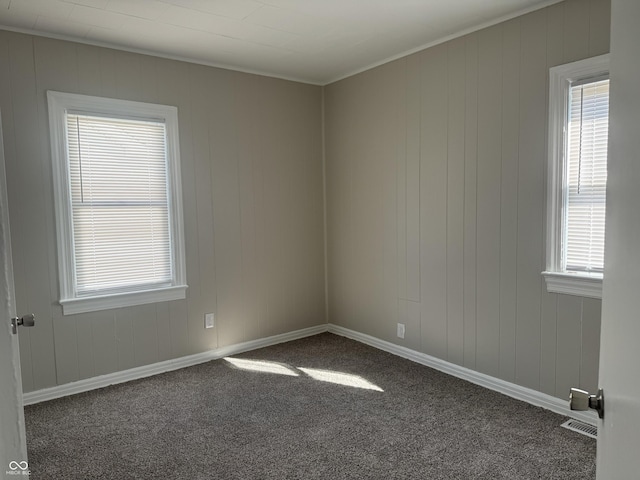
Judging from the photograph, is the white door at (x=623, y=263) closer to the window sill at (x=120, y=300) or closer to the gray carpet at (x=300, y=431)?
the gray carpet at (x=300, y=431)

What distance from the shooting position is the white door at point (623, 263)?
0.70 meters

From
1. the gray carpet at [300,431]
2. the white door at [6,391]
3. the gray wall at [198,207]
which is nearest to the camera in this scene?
the white door at [6,391]

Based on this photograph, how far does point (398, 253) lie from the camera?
381 centimetres

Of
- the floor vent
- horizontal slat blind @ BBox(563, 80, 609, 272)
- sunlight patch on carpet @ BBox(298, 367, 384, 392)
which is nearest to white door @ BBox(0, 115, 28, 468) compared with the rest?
sunlight patch on carpet @ BBox(298, 367, 384, 392)

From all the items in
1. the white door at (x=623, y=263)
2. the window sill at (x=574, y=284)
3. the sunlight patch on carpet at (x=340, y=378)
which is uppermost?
the white door at (x=623, y=263)

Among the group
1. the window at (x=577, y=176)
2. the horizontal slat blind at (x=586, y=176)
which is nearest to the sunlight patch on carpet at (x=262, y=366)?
the window at (x=577, y=176)

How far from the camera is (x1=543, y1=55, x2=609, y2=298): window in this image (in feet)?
8.43

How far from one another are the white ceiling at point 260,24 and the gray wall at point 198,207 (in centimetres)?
20

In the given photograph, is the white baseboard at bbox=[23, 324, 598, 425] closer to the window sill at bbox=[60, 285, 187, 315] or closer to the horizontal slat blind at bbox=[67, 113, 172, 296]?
the window sill at bbox=[60, 285, 187, 315]

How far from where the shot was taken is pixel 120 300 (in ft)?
11.1

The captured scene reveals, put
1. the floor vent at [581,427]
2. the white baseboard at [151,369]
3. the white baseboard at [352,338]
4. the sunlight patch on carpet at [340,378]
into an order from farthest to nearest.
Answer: the sunlight patch on carpet at [340,378]
the white baseboard at [151,369]
the white baseboard at [352,338]
the floor vent at [581,427]

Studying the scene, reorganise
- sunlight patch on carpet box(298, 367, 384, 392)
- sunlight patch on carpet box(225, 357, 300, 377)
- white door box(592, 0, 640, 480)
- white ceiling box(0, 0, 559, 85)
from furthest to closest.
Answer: sunlight patch on carpet box(225, 357, 300, 377) < sunlight patch on carpet box(298, 367, 384, 392) < white ceiling box(0, 0, 559, 85) < white door box(592, 0, 640, 480)

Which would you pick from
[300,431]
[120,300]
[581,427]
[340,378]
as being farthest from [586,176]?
[120,300]

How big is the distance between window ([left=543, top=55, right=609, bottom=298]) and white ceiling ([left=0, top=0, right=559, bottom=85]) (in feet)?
1.77
